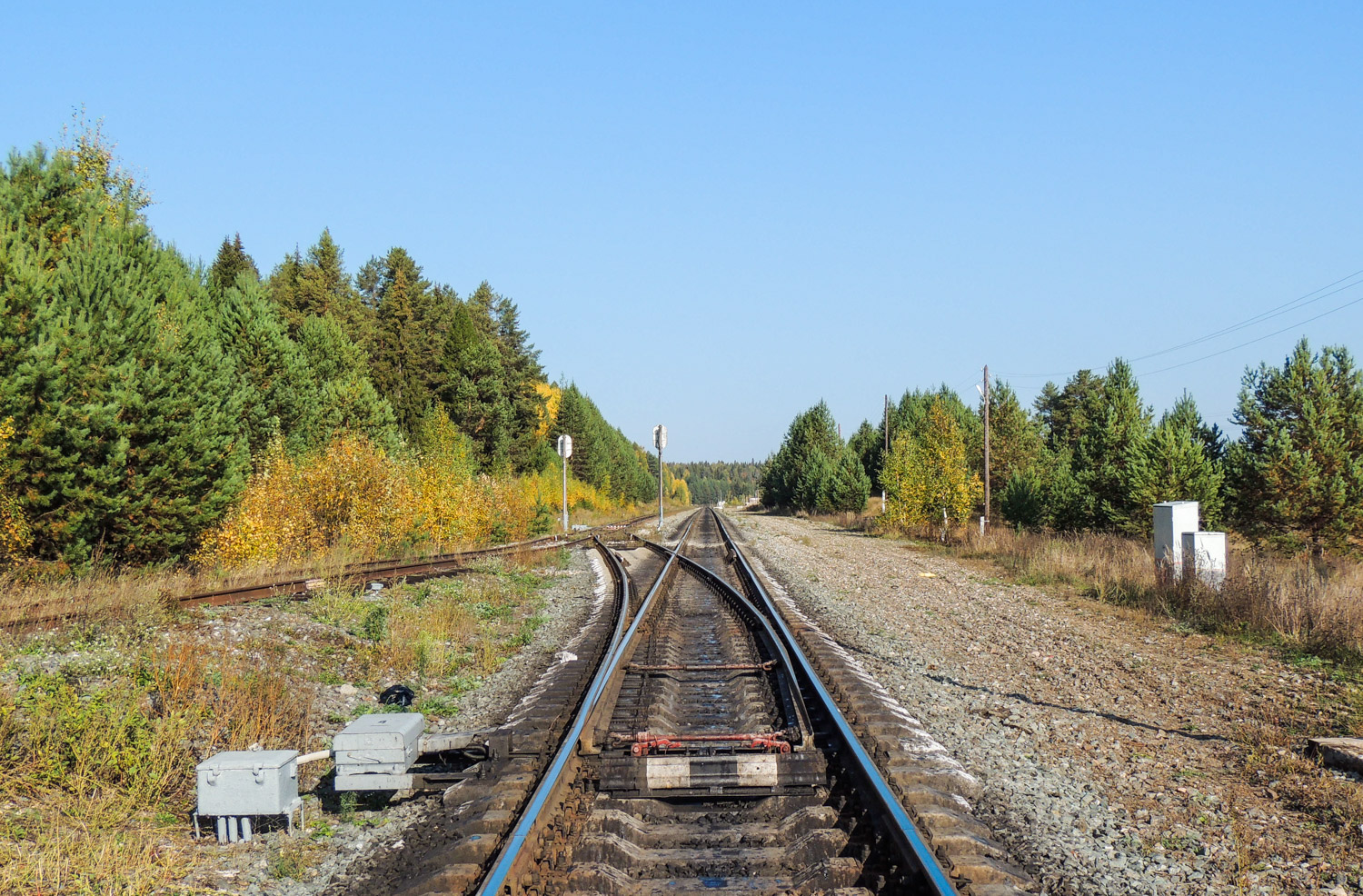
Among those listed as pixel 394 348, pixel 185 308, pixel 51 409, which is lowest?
pixel 51 409

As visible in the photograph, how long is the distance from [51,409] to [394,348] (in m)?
41.7

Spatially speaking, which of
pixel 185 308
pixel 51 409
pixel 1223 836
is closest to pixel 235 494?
pixel 51 409

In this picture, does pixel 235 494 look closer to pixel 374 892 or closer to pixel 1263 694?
pixel 374 892

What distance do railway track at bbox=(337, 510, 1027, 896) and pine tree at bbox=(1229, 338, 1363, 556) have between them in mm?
27649

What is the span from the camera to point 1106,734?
6.38m

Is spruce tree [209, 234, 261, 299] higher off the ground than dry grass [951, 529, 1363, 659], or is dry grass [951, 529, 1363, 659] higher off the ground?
spruce tree [209, 234, 261, 299]

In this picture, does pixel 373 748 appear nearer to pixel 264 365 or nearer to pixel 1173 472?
pixel 264 365

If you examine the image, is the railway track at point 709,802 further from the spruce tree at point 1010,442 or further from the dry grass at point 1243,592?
the spruce tree at point 1010,442

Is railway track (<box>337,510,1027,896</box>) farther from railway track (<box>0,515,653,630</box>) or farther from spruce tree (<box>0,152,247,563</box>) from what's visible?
spruce tree (<box>0,152,247,563</box>)

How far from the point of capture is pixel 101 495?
13461mm

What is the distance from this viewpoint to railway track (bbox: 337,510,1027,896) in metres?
3.58

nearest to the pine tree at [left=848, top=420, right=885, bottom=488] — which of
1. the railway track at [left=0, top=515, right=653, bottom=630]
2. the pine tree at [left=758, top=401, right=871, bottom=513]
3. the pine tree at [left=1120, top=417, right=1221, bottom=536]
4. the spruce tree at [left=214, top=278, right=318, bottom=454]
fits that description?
the pine tree at [left=758, top=401, right=871, bottom=513]

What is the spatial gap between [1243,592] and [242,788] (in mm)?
12182

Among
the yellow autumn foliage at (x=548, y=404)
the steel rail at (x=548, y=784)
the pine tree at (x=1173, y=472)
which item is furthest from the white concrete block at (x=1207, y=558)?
the yellow autumn foliage at (x=548, y=404)
